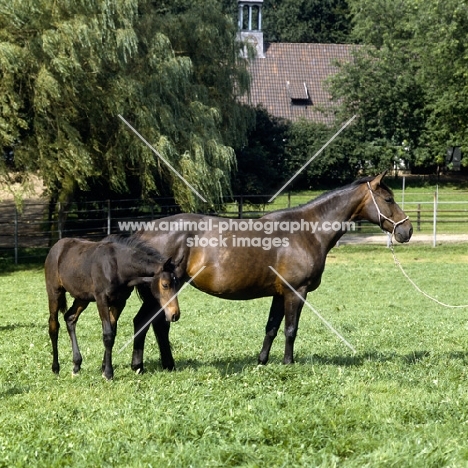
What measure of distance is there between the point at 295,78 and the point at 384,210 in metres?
46.1

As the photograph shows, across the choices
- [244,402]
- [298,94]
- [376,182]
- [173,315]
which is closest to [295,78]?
[298,94]

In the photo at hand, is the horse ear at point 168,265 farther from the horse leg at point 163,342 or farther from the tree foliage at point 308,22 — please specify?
the tree foliage at point 308,22

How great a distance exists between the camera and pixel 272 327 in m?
9.31

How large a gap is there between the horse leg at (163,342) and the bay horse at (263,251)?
0.04ft

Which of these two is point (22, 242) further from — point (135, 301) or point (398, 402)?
point (398, 402)

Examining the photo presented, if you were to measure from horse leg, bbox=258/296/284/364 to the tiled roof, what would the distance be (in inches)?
1642

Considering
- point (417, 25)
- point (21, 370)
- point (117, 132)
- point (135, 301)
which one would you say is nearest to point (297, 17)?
point (417, 25)

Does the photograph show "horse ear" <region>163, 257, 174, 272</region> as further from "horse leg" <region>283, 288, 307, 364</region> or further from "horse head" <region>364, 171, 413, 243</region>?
"horse head" <region>364, 171, 413, 243</region>

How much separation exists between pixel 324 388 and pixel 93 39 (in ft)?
60.7

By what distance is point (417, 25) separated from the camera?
4312cm

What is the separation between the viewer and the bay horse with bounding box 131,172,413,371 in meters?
9.15

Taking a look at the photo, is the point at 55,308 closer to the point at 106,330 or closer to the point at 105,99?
the point at 106,330

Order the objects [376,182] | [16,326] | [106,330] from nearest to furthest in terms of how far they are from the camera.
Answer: [106,330]
[376,182]
[16,326]

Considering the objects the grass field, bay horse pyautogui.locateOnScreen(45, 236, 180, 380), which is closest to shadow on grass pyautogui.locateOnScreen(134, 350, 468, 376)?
the grass field
